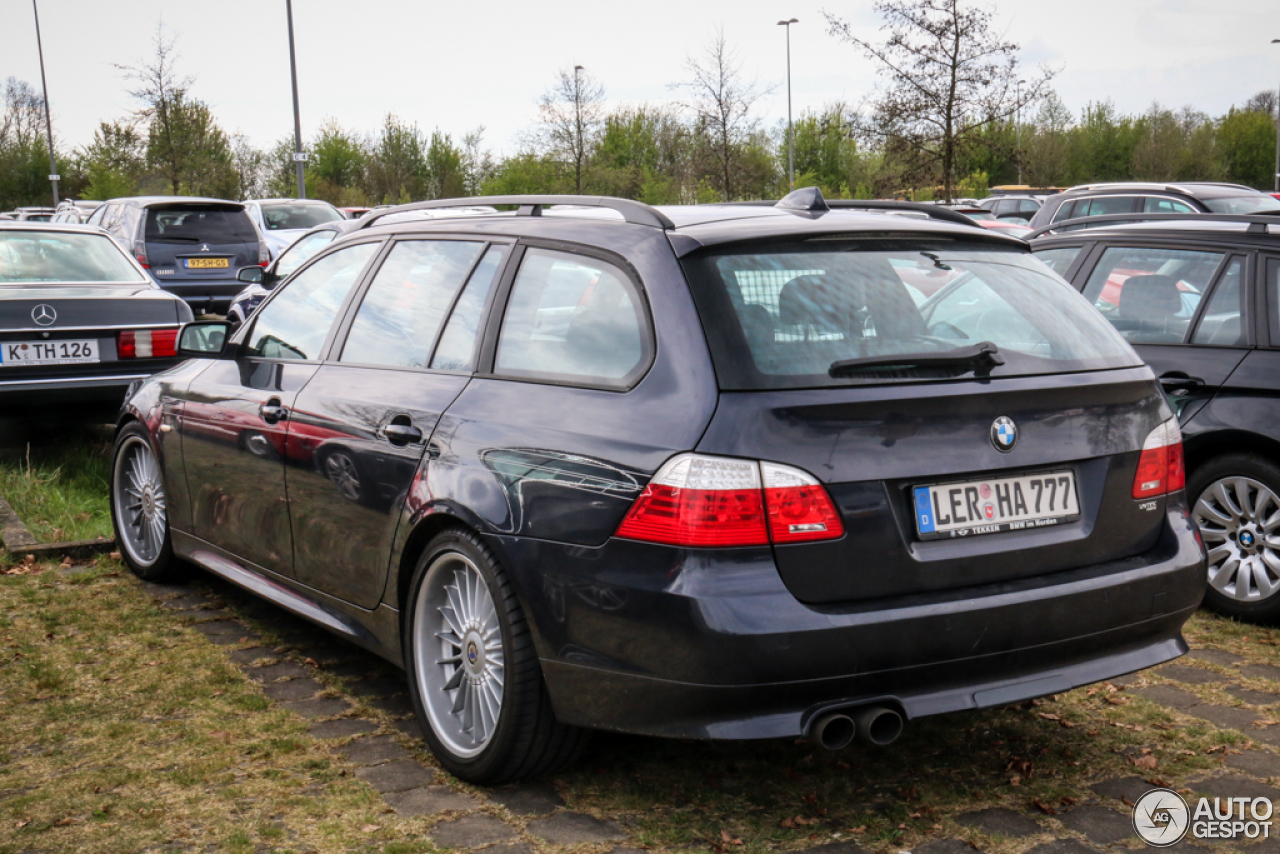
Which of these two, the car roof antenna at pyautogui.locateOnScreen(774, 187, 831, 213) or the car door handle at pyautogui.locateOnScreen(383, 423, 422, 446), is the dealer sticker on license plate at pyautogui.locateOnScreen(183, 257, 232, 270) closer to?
the car door handle at pyautogui.locateOnScreen(383, 423, 422, 446)

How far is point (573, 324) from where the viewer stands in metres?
3.54

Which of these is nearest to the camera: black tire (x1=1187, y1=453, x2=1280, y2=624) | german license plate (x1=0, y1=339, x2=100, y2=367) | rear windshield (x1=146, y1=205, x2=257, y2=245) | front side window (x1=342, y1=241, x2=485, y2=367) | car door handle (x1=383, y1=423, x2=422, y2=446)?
car door handle (x1=383, y1=423, x2=422, y2=446)

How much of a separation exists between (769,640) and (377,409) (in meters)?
1.67

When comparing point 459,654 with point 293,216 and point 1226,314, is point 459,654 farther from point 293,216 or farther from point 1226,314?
point 293,216

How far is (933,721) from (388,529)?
1.88 m

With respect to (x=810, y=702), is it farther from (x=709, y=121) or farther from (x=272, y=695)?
(x=709, y=121)

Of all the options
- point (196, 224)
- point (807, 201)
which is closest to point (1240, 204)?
point (196, 224)

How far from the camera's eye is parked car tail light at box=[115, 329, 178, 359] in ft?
27.2

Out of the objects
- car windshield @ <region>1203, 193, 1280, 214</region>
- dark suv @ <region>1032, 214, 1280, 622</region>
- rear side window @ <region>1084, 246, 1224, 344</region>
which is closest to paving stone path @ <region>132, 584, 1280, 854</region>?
dark suv @ <region>1032, 214, 1280, 622</region>

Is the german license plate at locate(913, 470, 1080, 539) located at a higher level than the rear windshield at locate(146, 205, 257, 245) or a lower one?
lower

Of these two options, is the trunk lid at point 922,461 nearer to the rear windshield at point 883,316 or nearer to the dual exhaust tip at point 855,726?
the rear windshield at point 883,316

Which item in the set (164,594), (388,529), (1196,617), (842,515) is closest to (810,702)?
(842,515)

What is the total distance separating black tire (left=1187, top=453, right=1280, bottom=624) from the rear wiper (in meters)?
2.46

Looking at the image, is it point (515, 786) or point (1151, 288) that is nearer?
point (515, 786)
